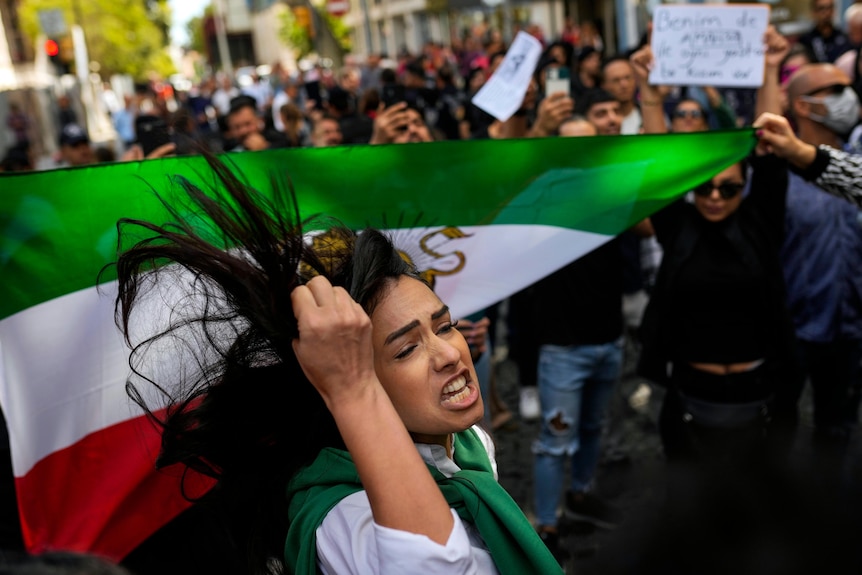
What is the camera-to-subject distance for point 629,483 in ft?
14.2

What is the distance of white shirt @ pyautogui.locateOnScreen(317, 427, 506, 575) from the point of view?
1333 millimetres

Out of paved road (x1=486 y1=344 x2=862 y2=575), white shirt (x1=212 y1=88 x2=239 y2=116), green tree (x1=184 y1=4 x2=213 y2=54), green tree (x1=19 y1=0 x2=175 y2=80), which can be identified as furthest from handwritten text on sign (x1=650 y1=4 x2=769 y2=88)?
green tree (x1=184 y1=4 x2=213 y2=54)

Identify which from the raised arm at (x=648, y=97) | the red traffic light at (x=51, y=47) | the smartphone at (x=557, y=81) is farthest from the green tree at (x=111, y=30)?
the raised arm at (x=648, y=97)

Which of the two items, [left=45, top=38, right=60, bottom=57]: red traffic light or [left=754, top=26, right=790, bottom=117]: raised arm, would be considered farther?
[left=45, top=38, right=60, bottom=57]: red traffic light

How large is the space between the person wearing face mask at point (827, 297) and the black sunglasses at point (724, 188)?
577 millimetres

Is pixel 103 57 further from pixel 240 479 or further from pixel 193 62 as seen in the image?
pixel 240 479

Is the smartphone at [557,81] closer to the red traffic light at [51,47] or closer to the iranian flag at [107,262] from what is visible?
the iranian flag at [107,262]

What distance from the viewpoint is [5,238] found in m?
2.35

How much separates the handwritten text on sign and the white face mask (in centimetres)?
59

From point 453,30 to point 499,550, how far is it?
140ft

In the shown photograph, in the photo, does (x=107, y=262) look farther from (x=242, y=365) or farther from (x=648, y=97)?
(x=648, y=97)

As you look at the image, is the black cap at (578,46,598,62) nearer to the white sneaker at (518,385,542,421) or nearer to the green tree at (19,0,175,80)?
the white sneaker at (518,385,542,421)

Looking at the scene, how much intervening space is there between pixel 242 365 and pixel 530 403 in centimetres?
358

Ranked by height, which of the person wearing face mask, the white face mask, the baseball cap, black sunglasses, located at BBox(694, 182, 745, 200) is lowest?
the person wearing face mask
